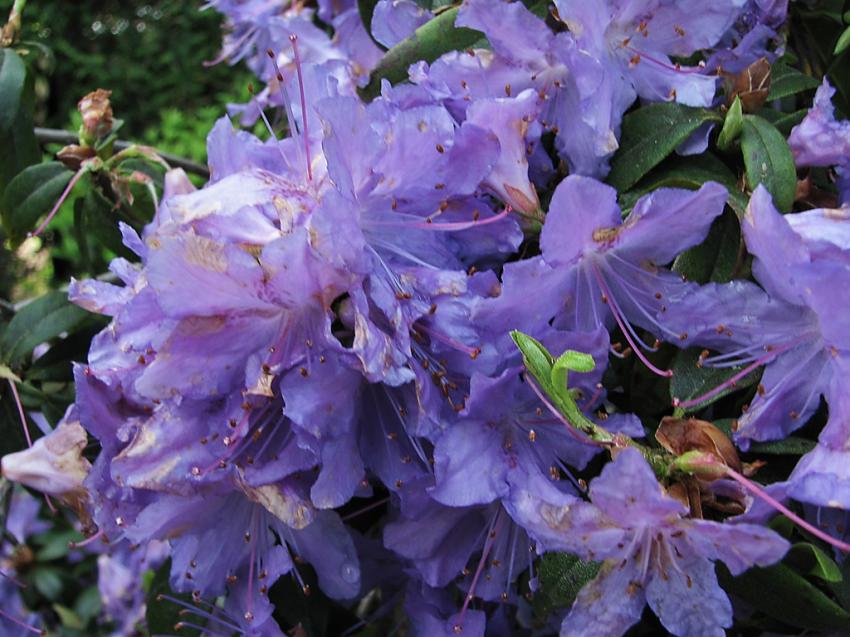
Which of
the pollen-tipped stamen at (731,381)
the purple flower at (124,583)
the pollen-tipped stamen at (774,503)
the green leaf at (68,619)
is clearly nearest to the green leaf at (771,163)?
the pollen-tipped stamen at (731,381)

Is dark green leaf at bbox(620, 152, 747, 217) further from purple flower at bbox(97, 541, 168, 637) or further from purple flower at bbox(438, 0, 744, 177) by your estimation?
purple flower at bbox(97, 541, 168, 637)

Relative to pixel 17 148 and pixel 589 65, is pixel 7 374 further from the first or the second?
pixel 589 65

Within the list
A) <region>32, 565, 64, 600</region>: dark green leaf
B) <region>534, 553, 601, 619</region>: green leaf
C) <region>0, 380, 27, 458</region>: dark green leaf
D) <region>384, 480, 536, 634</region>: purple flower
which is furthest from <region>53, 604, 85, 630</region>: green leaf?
<region>534, 553, 601, 619</region>: green leaf

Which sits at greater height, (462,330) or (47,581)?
(462,330)

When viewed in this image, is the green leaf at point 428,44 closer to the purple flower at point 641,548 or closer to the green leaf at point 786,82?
the green leaf at point 786,82

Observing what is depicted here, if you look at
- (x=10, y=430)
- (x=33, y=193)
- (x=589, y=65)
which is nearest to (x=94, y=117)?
(x=33, y=193)

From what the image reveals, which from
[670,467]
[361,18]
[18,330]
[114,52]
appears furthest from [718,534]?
[114,52]

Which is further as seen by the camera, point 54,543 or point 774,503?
point 54,543
